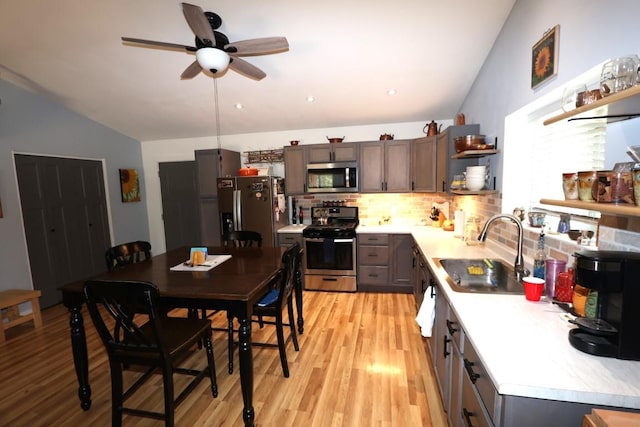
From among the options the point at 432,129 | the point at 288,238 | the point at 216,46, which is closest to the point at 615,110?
the point at 216,46

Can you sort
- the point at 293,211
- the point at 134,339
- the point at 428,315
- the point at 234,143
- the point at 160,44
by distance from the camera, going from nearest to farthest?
1. the point at 134,339
2. the point at 160,44
3. the point at 428,315
4. the point at 293,211
5. the point at 234,143

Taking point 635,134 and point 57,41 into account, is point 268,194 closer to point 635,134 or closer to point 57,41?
point 57,41

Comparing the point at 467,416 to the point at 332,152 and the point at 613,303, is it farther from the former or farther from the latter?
the point at 332,152

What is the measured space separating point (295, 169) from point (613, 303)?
11.9 feet

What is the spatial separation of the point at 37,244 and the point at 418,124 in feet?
17.1

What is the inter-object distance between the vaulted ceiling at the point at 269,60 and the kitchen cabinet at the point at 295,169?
444 mm

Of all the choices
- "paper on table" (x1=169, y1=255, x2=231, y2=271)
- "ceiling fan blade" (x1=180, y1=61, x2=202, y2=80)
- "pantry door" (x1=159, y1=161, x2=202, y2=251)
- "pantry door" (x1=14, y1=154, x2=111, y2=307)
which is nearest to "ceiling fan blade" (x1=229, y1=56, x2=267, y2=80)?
"ceiling fan blade" (x1=180, y1=61, x2=202, y2=80)

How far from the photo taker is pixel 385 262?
3.76 metres

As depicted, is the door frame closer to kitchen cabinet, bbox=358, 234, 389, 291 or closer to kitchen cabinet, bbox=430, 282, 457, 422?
kitchen cabinet, bbox=358, 234, 389, 291

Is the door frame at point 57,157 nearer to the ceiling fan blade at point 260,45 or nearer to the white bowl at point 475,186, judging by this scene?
the ceiling fan blade at point 260,45

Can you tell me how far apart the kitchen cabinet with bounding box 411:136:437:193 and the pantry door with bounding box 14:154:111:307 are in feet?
15.2

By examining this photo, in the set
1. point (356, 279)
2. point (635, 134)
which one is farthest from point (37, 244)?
point (635, 134)

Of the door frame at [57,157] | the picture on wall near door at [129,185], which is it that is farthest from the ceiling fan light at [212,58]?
the picture on wall near door at [129,185]

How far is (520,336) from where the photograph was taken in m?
1.10
